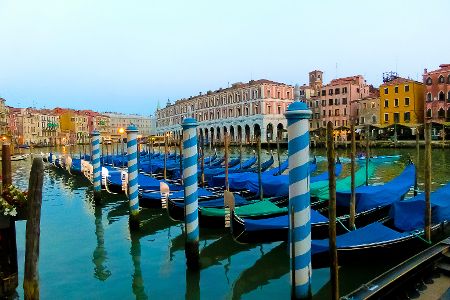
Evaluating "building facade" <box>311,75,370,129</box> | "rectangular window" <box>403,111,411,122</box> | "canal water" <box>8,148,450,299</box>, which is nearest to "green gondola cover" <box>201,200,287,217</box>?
"canal water" <box>8,148,450,299</box>

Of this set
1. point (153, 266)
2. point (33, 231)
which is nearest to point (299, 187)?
point (33, 231)

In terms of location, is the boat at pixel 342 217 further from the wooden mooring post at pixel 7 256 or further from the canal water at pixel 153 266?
the wooden mooring post at pixel 7 256

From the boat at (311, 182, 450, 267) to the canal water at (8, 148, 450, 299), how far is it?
286mm

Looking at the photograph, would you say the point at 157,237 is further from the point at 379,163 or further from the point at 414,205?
the point at 379,163

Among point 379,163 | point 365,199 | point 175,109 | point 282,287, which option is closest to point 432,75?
point 379,163

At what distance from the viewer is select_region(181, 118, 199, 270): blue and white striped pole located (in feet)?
15.1

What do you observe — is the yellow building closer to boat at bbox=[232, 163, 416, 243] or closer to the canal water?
boat at bbox=[232, 163, 416, 243]

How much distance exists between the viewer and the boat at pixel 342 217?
518cm

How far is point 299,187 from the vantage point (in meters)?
2.98

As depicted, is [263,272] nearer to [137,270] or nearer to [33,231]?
[137,270]

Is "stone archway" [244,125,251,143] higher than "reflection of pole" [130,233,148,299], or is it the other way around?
"stone archway" [244,125,251,143]

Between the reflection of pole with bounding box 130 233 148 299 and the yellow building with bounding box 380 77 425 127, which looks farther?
the yellow building with bounding box 380 77 425 127

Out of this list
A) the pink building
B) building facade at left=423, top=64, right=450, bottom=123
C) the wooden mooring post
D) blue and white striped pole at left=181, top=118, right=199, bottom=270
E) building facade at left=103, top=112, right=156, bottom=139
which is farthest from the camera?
building facade at left=103, top=112, right=156, bottom=139

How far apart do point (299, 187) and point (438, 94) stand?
31.7 m
